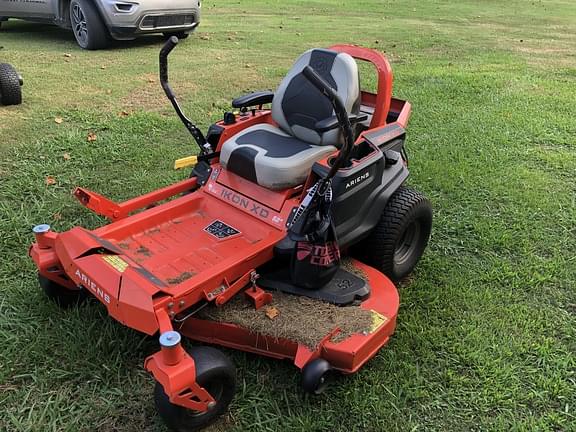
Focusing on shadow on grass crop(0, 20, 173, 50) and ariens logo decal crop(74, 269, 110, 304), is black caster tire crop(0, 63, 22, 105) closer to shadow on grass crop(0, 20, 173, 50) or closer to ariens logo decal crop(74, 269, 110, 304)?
shadow on grass crop(0, 20, 173, 50)

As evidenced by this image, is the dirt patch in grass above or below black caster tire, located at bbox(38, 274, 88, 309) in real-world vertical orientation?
above

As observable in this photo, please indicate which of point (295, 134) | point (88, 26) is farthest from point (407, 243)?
point (88, 26)

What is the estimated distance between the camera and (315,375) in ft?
7.27

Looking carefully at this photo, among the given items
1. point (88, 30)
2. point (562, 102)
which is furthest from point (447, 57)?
point (88, 30)

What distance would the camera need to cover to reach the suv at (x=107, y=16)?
7.18m

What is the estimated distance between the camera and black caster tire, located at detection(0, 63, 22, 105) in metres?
5.20

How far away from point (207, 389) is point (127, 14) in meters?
6.21

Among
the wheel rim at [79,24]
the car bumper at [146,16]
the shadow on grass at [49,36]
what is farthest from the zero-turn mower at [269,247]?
the shadow on grass at [49,36]

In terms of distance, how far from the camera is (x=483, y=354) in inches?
105

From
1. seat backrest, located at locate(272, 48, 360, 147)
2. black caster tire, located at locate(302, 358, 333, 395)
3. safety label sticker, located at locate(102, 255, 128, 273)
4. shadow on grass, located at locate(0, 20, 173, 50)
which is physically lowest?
shadow on grass, located at locate(0, 20, 173, 50)

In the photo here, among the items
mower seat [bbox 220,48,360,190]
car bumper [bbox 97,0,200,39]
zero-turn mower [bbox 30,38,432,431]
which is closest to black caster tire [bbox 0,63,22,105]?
car bumper [bbox 97,0,200,39]

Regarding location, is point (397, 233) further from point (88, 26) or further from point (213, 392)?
point (88, 26)

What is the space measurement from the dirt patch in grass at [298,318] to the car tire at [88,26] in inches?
232

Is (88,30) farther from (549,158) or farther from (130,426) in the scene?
(130,426)
